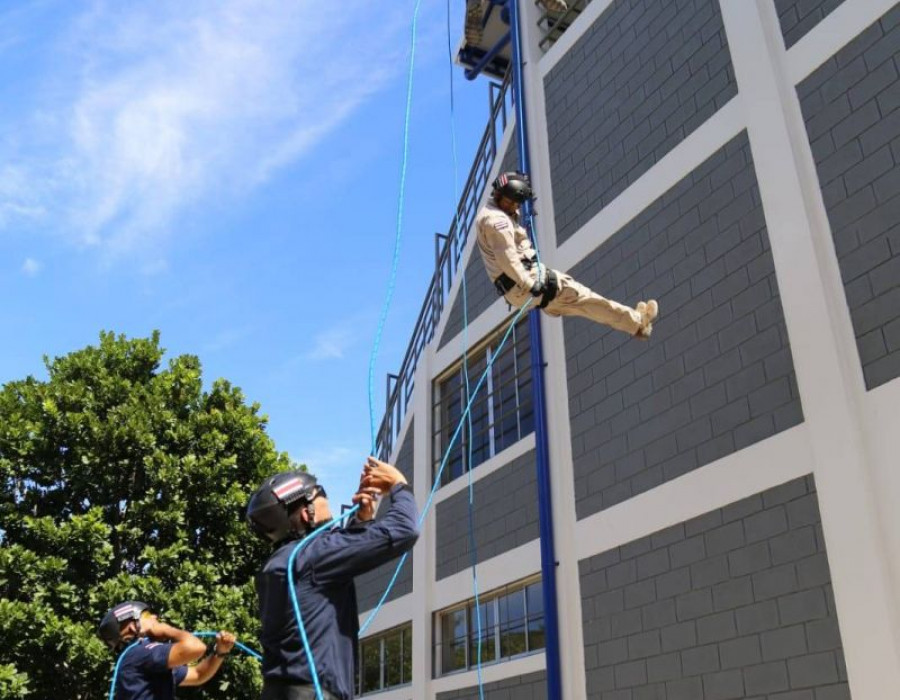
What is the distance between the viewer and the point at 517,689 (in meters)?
9.41

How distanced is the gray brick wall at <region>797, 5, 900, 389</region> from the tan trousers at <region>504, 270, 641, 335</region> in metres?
1.73

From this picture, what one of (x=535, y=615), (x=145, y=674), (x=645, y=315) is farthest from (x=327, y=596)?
(x=535, y=615)

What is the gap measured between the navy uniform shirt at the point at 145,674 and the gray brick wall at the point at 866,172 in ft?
17.0

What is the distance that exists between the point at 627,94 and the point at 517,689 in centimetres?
655

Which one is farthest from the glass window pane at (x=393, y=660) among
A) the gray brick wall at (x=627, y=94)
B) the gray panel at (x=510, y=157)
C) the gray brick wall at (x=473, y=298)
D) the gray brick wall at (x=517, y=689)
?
the gray panel at (x=510, y=157)

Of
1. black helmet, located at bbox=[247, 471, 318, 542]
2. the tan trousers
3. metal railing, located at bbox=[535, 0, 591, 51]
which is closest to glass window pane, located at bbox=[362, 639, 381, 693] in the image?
the tan trousers

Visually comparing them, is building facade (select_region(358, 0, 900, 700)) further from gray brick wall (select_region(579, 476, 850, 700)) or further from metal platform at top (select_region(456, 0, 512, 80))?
metal platform at top (select_region(456, 0, 512, 80))

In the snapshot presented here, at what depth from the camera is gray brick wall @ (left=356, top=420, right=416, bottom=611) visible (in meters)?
12.3

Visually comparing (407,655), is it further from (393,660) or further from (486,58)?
(486,58)

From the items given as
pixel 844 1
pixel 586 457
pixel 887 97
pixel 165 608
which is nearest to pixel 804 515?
pixel 586 457

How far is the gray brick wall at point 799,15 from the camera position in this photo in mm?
7848

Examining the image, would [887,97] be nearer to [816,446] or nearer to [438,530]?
[816,446]

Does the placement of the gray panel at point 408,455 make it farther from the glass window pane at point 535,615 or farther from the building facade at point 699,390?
the glass window pane at point 535,615

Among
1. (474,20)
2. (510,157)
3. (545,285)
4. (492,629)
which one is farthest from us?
(474,20)
